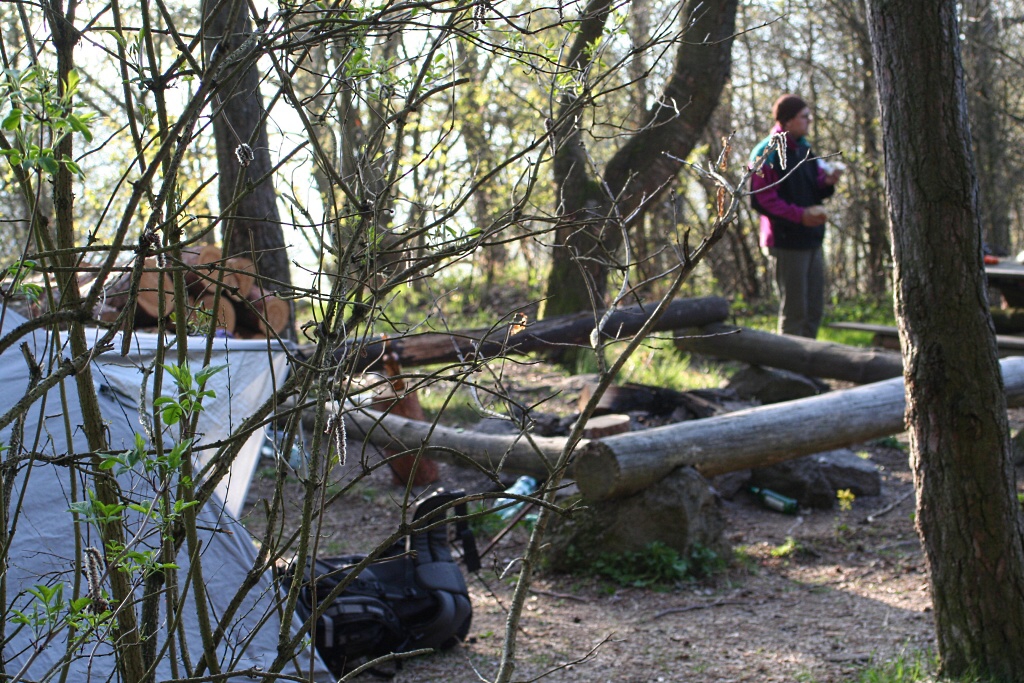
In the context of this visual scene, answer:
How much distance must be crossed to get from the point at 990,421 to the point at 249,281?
4.83 m

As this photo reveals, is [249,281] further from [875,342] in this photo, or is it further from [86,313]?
[875,342]

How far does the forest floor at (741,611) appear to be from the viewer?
3.93m

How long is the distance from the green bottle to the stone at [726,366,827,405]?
2.10 metres

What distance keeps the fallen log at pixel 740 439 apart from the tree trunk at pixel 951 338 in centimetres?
181

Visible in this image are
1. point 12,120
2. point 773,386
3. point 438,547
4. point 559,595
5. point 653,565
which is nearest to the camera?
point 12,120

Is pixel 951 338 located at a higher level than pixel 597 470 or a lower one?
higher

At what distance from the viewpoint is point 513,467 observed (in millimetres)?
5730

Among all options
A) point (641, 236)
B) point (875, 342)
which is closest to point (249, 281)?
point (875, 342)

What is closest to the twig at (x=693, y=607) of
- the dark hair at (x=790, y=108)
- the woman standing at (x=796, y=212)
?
the woman standing at (x=796, y=212)

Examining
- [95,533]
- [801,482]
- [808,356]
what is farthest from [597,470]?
[808,356]

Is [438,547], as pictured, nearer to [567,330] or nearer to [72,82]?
[72,82]

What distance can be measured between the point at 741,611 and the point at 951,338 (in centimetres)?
193

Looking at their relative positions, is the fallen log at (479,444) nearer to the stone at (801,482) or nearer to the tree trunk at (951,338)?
the stone at (801,482)

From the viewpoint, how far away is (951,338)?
3373 millimetres
